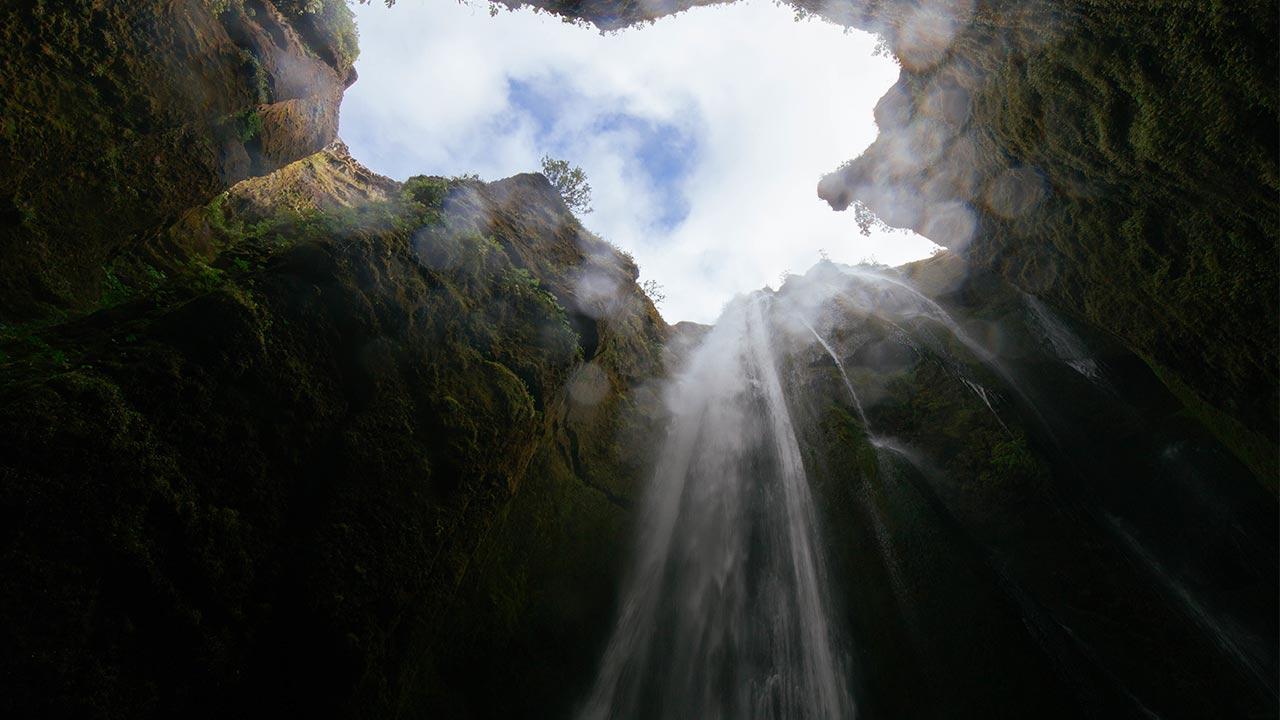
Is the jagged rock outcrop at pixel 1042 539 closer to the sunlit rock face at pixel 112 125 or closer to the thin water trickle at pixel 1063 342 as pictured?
the thin water trickle at pixel 1063 342

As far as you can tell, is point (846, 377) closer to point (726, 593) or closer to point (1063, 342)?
point (1063, 342)

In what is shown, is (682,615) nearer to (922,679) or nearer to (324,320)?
(922,679)

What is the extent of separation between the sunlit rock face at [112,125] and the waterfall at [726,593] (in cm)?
922

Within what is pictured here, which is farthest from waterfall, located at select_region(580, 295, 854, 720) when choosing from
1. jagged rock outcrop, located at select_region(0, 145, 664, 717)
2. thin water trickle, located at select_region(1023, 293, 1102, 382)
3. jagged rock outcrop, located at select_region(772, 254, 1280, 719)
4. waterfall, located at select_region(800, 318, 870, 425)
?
thin water trickle, located at select_region(1023, 293, 1102, 382)

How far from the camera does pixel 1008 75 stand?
28.6 ft

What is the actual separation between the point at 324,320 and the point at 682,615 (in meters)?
8.81

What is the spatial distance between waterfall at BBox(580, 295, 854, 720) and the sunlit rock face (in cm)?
922

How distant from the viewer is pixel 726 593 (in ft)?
36.4

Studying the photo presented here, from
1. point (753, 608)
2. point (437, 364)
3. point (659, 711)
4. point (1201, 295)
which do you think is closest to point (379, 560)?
point (437, 364)

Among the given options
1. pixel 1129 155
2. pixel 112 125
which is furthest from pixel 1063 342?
pixel 112 125

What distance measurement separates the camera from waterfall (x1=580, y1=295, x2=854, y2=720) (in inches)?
359

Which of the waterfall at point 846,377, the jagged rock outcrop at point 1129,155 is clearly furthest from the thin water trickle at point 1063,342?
the waterfall at point 846,377

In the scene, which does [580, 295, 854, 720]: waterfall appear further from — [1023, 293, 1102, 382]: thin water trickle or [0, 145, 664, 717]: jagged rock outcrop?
[1023, 293, 1102, 382]: thin water trickle

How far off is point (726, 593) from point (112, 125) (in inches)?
481
